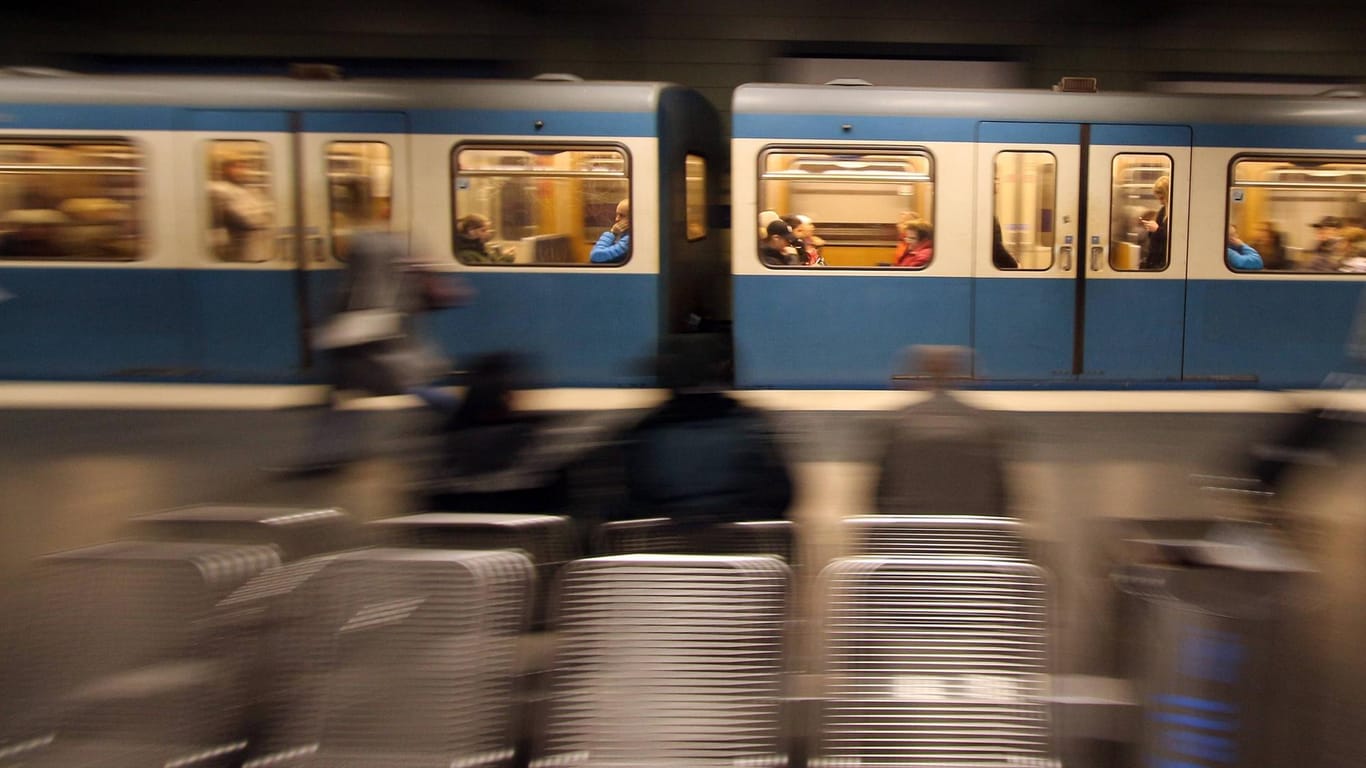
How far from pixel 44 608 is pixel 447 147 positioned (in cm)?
656

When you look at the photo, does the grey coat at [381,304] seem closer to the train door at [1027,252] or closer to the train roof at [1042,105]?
the train roof at [1042,105]

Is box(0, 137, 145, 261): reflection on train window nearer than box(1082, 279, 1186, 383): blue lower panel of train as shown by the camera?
Yes

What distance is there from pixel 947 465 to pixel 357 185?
21.7 ft

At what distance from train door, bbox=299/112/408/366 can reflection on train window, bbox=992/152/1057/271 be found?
5.08 m

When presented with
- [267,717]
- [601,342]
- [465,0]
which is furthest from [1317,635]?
[465,0]

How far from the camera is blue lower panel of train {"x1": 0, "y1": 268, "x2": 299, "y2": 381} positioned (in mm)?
9164

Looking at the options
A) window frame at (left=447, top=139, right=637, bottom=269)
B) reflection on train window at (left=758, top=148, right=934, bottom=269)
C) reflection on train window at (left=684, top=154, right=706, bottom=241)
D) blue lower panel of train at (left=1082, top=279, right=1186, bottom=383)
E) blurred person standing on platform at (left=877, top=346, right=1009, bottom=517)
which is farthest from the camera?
reflection on train window at (left=684, top=154, right=706, bottom=241)

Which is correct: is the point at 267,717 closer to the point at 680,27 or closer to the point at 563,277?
the point at 563,277

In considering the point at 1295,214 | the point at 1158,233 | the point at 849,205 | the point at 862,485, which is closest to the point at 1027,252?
the point at 1158,233

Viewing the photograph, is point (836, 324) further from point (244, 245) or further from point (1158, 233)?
point (244, 245)

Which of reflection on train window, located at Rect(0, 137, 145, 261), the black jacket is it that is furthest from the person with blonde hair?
reflection on train window, located at Rect(0, 137, 145, 261)

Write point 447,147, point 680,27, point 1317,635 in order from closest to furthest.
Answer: point 1317,635 < point 447,147 < point 680,27

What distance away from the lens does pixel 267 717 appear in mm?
3074

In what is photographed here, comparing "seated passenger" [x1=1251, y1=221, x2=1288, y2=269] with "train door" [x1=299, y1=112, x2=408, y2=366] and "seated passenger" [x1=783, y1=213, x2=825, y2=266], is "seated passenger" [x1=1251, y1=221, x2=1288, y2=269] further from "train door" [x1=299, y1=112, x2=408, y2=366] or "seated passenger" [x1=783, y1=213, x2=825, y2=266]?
"train door" [x1=299, y1=112, x2=408, y2=366]
